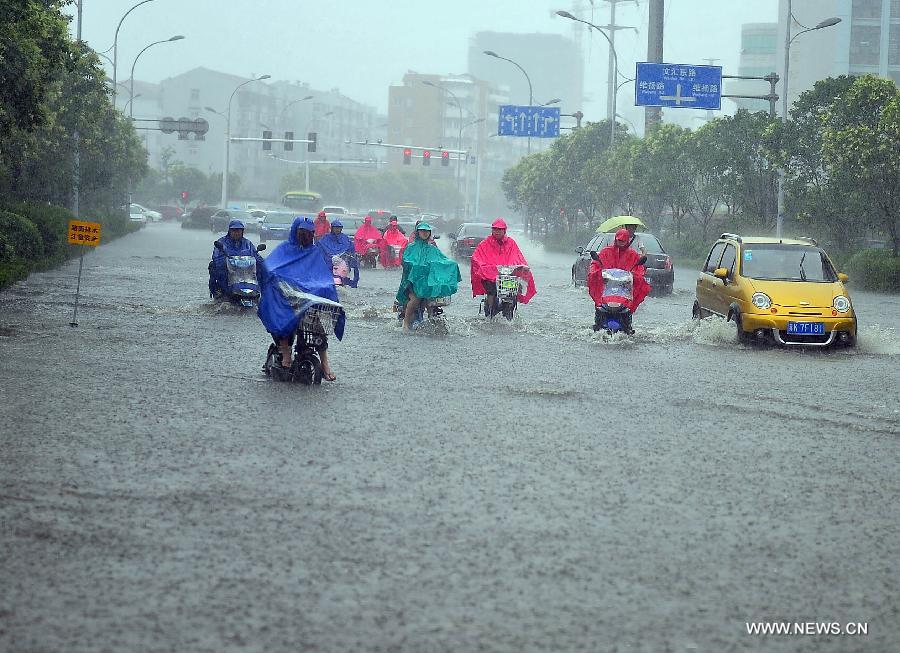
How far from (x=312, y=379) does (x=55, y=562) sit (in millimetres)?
6797

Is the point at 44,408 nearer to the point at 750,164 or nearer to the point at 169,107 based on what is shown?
the point at 750,164

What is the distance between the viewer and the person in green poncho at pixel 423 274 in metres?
18.7

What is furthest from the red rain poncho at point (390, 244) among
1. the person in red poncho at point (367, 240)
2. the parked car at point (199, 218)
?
the parked car at point (199, 218)

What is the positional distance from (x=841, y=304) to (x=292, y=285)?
7774 mm

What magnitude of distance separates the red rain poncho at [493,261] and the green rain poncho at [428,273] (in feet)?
4.54

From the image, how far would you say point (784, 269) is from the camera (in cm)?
1847

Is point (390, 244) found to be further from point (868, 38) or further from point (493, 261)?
point (868, 38)

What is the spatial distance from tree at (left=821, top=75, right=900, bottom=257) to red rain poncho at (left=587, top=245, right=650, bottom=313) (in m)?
19.2

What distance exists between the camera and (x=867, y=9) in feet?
302

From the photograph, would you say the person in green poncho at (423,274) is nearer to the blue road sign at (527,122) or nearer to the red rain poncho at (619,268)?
the red rain poncho at (619,268)

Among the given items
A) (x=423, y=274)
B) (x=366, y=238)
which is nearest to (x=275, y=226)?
(x=366, y=238)

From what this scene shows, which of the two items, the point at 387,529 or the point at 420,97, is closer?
the point at 387,529

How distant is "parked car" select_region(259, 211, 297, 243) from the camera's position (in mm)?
62688

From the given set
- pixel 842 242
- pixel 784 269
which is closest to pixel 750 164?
pixel 842 242
